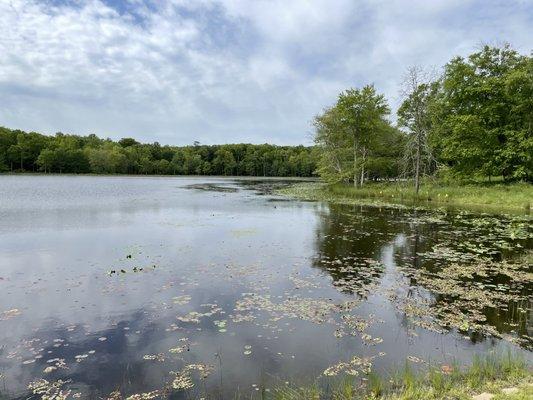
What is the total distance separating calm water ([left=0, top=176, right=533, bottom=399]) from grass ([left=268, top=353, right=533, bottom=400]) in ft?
1.31

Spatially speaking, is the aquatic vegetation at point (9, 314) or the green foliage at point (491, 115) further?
the green foliage at point (491, 115)

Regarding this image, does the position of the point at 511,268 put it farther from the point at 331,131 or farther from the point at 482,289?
the point at 331,131

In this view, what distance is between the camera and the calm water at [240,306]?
6152 mm

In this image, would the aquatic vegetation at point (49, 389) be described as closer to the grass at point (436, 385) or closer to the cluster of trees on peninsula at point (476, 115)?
the grass at point (436, 385)

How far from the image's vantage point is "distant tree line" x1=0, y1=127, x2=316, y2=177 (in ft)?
368

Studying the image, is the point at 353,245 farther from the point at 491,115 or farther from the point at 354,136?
A: the point at 354,136

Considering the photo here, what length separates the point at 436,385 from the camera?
532 cm

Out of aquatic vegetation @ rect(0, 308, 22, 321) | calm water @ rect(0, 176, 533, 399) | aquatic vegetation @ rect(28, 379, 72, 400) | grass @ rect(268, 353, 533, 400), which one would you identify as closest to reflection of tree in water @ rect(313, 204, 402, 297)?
calm water @ rect(0, 176, 533, 399)

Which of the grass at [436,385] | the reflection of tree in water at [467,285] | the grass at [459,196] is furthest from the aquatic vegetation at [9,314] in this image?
the grass at [459,196]

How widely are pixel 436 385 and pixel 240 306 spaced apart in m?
4.59

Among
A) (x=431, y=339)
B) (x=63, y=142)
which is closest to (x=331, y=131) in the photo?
(x=431, y=339)

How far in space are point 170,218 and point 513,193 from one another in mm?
28052

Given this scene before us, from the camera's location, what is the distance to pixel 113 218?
22.7 m

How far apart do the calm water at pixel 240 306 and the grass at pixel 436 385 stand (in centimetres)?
40
